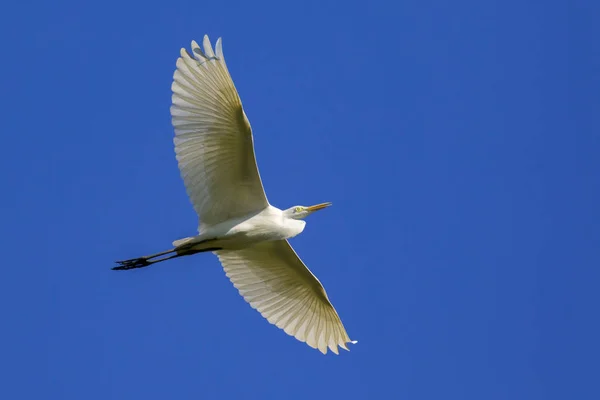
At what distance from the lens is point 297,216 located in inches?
537

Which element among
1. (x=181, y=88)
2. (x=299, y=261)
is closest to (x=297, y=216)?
(x=299, y=261)

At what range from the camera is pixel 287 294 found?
47.2 ft

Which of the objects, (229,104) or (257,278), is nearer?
(229,104)

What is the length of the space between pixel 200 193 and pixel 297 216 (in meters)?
1.54

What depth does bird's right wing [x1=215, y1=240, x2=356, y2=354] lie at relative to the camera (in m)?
14.1

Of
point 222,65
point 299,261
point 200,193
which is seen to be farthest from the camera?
point 299,261

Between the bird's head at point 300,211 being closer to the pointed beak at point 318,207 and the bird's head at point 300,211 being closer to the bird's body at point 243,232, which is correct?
the pointed beak at point 318,207

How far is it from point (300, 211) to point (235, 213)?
1035mm

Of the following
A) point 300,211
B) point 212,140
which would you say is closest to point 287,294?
point 300,211

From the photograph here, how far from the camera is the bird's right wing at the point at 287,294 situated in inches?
556

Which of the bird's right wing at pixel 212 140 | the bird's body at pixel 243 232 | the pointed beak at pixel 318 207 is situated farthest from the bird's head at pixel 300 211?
the bird's right wing at pixel 212 140

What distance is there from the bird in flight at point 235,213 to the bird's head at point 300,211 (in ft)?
0.05

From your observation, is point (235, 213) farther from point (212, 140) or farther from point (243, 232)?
point (212, 140)

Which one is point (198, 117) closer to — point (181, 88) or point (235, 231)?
point (181, 88)
